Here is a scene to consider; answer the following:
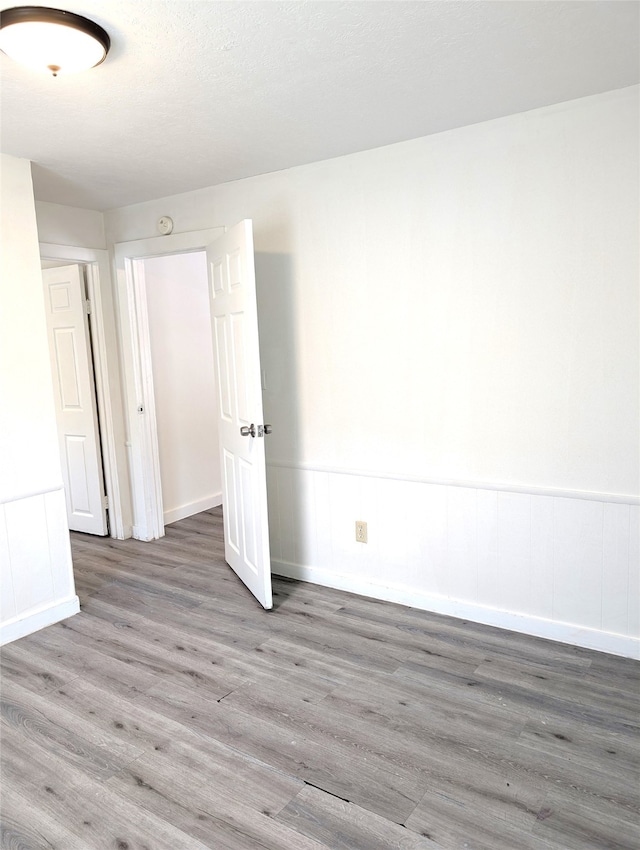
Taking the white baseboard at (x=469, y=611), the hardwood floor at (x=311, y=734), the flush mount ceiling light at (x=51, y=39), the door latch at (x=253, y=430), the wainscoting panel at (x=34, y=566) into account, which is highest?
the flush mount ceiling light at (x=51, y=39)

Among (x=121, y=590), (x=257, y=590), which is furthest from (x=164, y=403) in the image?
(x=257, y=590)

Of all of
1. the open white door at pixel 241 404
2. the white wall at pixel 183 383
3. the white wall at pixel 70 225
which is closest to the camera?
the open white door at pixel 241 404

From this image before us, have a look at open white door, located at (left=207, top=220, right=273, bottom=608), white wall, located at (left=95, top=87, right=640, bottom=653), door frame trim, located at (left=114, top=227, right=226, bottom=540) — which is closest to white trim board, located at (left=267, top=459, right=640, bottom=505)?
white wall, located at (left=95, top=87, right=640, bottom=653)

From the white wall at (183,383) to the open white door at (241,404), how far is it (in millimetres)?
1093

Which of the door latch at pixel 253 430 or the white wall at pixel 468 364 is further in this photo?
the door latch at pixel 253 430

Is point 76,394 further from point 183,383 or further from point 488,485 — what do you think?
point 488,485

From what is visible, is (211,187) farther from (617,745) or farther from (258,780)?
(617,745)

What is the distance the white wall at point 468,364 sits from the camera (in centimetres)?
248

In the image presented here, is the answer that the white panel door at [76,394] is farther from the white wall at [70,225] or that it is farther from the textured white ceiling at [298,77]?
the textured white ceiling at [298,77]

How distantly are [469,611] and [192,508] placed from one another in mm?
2680

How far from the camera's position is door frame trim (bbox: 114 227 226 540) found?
4.15 m

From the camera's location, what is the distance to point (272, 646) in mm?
2799

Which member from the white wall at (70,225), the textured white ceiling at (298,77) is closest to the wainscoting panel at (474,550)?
the textured white ceiling at (298,77)

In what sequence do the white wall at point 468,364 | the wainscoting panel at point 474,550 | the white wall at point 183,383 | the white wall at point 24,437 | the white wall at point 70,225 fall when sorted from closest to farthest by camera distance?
the white wall at point 468,364 < the wainscoting panel at point 474,550 < the white wall at point 24,437 < the white wall at point 70,225 < the white wall at point 183,383
